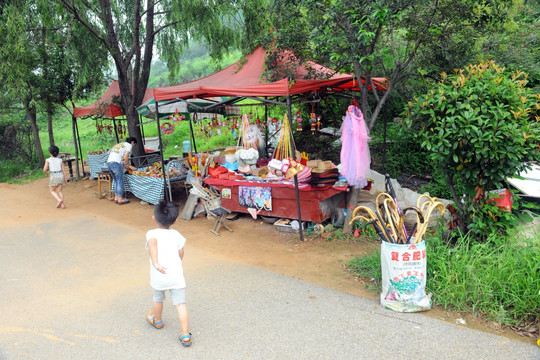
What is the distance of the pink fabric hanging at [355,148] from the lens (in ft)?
19.9

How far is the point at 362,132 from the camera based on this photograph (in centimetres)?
607

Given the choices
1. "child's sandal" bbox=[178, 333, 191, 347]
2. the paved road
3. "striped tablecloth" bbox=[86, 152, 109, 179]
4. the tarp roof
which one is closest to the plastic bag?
the paved road

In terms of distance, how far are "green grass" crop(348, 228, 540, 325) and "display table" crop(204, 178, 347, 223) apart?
221cm

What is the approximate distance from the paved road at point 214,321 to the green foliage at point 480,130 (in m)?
1.86

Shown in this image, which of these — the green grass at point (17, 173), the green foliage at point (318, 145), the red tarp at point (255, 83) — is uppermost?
the red tarp at point (255, 83)

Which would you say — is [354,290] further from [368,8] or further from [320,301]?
[368,8]

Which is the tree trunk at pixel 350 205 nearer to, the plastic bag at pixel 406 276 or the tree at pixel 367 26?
the tree at pixel 367 26

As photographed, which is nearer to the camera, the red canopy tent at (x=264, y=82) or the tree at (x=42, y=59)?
the red canopy tent at (x=264, y=82)

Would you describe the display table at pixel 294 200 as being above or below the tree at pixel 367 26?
below

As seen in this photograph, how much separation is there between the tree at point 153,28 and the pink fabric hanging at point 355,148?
4205 mm

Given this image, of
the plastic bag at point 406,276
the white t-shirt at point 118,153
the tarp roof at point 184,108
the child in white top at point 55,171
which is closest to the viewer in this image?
the plastic bag at point 406,276

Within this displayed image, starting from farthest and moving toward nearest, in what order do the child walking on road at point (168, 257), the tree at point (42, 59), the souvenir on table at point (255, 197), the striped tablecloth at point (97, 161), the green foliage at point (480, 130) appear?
the striped tablecloth at point (97, 161)
the tree at point (42, 59)
the souvenir on table at point (255, 197)
the green foliage at point (480, 130)
the child walking on road at point (168, 257)

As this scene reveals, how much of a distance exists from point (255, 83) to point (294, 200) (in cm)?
242

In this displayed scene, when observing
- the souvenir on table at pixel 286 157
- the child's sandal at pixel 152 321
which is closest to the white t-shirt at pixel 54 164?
the souvenir on table at pixel 286 157
